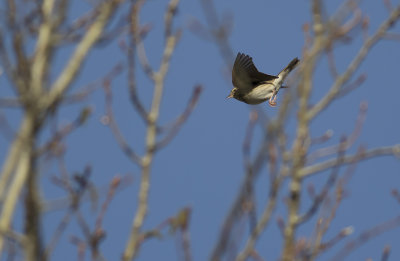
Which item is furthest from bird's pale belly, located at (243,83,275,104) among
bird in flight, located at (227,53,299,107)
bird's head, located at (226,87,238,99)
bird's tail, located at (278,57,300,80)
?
bird's head, located at (226,87,238,99)

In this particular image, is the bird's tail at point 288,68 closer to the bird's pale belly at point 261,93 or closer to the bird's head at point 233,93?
the bird's pale belly at point 261,93

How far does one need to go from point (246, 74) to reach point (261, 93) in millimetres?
235

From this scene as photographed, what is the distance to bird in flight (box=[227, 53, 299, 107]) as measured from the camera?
5160mm

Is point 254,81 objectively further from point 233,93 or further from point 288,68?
point 233,93

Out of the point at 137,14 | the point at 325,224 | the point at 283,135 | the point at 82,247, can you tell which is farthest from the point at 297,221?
the point at 137,14

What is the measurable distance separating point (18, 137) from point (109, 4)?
0.98 metres

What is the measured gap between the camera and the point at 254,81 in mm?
5633

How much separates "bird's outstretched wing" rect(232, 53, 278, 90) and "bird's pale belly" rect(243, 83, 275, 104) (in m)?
0.07

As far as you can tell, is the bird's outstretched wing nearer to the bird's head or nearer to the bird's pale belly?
the bird's pale belly

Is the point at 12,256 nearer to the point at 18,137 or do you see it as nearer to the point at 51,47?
the point at 18,137

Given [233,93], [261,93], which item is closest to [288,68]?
[261,93]

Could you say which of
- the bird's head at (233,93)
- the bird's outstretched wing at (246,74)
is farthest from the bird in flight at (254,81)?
the bird's head at (233,93)

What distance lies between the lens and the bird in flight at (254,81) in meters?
5.16

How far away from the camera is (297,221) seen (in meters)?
3.08
